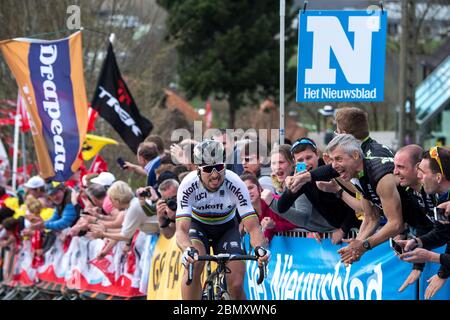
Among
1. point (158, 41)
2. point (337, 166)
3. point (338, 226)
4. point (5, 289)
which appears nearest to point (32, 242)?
point (5, 289)

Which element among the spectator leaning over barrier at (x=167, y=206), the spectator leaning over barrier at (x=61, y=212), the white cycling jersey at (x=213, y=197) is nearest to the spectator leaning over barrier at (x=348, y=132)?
the white cycling jersey at (x=213, y=197)

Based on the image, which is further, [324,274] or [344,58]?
[344,58]

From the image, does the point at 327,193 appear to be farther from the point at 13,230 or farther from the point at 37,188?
the point at 13,230

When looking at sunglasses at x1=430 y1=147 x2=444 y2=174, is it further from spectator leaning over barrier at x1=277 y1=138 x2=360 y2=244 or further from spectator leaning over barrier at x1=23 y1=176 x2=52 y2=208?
spectator leaning over barrier at x1=23 y1=176 x2=52 y2=208

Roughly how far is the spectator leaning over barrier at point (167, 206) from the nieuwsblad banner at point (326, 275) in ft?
3.38

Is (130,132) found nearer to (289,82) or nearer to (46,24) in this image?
(46,24)

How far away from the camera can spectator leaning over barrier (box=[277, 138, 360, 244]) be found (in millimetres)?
9352

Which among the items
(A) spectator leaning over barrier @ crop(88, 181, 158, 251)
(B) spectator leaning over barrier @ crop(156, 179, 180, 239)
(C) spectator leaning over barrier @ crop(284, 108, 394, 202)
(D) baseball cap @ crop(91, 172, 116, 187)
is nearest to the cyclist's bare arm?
(C) spectator leaning over barrier @ crop(284, 108, 394, 202)

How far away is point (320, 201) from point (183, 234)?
1.34m

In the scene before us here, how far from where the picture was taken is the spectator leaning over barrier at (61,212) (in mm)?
15359

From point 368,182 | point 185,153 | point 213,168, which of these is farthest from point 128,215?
point 368,182

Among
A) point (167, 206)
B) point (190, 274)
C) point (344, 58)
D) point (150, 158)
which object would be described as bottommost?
point (190, 274)

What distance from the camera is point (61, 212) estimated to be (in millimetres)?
15805

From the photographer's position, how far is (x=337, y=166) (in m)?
8.22
